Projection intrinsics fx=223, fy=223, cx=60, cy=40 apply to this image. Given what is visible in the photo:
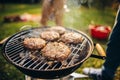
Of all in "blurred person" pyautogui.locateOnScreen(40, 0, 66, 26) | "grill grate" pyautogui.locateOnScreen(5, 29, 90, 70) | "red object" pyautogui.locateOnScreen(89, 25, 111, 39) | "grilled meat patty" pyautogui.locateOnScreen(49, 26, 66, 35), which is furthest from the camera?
"red object" pyautogui.locateOnScreen(89, 25, 111, 39)

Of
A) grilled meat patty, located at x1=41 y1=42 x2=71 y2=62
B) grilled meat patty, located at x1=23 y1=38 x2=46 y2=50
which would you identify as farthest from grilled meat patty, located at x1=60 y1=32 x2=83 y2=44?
grilled meat patty, located at x1=23 y1=38 x2=46 y2=50

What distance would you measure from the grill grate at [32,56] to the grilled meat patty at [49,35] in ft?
0.95

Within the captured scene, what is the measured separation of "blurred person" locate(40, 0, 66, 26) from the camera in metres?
5.88

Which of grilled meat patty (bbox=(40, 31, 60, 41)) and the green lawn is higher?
grilled meat patty (bbox=(40, 31, 60, 41))

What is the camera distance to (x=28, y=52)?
3598 millimetres

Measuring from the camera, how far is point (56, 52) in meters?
3.44

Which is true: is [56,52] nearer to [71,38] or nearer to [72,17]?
[71,38]

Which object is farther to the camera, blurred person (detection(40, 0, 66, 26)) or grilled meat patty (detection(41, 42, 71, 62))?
blurred person (detection(40, 0, 66, 26))

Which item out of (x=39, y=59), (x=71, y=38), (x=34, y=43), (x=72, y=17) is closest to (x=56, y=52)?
(x=39, y=59)

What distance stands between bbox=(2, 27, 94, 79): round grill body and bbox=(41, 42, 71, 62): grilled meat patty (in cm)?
8

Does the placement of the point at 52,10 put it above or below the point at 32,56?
above

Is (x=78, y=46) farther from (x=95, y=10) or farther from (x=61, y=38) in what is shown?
(x=95, y=10)

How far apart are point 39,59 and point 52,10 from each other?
112 inches

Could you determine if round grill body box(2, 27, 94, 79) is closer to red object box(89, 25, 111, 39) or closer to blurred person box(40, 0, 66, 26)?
blurred person box(40, 0, 66, 26)
